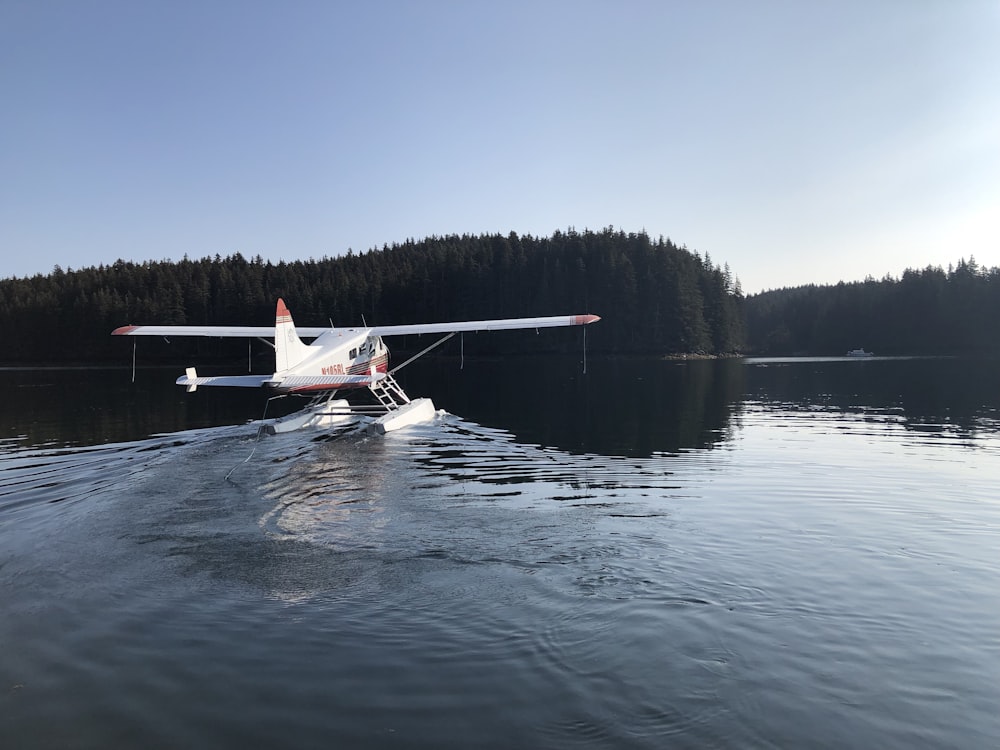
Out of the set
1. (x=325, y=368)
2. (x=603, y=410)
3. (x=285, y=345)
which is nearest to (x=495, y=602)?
(x=285, y=345)

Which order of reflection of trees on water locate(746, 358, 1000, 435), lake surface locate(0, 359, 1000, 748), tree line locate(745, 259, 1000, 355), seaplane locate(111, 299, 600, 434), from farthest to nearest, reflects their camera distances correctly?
tree line locate(745, 259, 1000, 355) → reflection of trees on water locate(746, 358, 1000, 435) → seaplane locate(111, 299, 600, 434) → lake surface locate(0, 359, 1000, 748)

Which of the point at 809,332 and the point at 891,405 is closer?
the point at 891,405

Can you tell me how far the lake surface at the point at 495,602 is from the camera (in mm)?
3680

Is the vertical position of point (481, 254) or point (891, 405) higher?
point (481, 254)

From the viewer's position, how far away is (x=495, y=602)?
17.3 feet

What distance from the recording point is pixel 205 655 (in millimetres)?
4359

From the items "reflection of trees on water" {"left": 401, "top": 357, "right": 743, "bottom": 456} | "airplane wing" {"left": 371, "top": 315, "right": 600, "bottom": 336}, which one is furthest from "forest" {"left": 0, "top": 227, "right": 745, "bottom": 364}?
"airplane wing" {"left": 371, "top": 315, "right": 600, "bottom": 336}

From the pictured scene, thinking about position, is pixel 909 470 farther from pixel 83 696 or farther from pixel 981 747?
pixel 83 696

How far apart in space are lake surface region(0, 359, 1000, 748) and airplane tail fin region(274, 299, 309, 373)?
125 inches

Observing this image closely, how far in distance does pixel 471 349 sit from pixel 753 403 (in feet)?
185

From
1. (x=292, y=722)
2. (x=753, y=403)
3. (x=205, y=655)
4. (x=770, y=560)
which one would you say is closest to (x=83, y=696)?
(x=205, y=655)

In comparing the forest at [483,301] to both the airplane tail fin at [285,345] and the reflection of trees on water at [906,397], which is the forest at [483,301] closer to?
the reflection of trees on water at [906,397]

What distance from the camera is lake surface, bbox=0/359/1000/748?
12.1 feet

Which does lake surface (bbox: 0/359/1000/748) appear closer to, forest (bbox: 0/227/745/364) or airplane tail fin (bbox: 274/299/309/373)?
airplane tail fin (bbox: 274/299/309/373)
